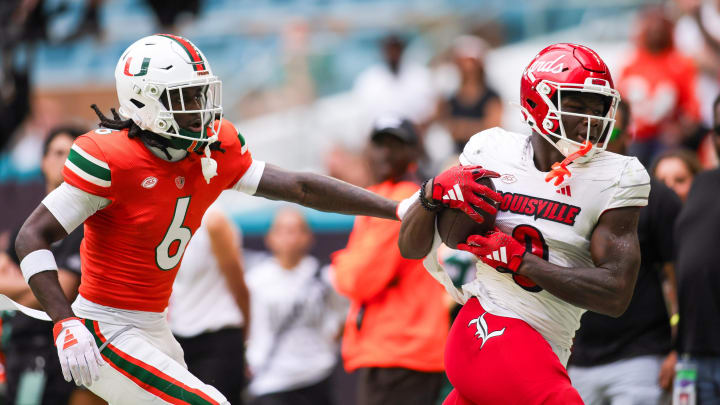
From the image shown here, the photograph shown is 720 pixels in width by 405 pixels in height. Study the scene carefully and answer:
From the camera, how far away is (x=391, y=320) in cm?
494

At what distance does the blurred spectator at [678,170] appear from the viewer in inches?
210

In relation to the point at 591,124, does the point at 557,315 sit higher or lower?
lower

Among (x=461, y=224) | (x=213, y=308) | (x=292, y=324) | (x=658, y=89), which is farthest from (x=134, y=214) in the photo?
(x=658, y=89)

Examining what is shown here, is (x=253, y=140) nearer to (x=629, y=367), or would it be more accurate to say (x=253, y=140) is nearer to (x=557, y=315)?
(x=629, y=367)

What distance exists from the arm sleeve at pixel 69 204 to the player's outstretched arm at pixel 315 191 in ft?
2.57

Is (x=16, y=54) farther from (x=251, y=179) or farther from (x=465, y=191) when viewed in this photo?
(x=465, y=191)

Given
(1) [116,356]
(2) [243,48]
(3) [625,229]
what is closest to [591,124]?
(3) [625,229]

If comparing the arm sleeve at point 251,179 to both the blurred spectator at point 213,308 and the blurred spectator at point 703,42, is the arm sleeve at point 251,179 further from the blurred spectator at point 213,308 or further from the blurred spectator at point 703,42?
the blurred spectator at point 703,42

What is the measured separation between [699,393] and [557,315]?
153 centimetres

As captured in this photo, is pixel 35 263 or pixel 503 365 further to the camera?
pixel 35 263

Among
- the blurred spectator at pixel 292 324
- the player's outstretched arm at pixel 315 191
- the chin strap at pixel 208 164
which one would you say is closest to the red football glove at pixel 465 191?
the player's outstretched arm at pixel 315 191

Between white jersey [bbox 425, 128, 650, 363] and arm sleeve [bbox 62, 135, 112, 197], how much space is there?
1359mm

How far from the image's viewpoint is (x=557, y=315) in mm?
3377

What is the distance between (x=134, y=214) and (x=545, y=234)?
5.02 ft
